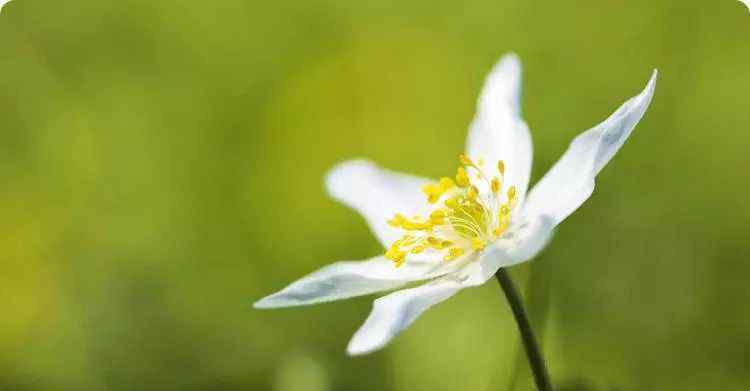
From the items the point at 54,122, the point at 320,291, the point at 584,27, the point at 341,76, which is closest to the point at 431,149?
the point at 341,76

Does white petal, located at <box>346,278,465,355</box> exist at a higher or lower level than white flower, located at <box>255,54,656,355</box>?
lower

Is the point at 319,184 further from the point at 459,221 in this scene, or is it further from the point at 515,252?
the point at 515,252

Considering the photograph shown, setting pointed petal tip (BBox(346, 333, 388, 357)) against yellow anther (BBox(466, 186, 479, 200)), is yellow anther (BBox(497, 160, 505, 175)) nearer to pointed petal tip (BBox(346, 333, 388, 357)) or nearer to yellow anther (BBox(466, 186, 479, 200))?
yellow anther (BBox(466, 186, 479, 200))

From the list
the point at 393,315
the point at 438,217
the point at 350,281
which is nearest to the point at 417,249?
the point at 438,217

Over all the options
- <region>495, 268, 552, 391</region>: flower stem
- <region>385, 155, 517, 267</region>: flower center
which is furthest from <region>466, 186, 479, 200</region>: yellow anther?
<region>495, 268, 552, 391</region>: flower stem

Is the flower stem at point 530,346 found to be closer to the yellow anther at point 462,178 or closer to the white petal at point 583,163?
the white petal at point 583,163

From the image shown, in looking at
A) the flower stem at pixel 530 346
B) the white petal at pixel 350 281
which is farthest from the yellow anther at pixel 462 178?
the flower stem at pixel 530 346

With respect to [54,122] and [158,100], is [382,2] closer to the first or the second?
[158,100]
